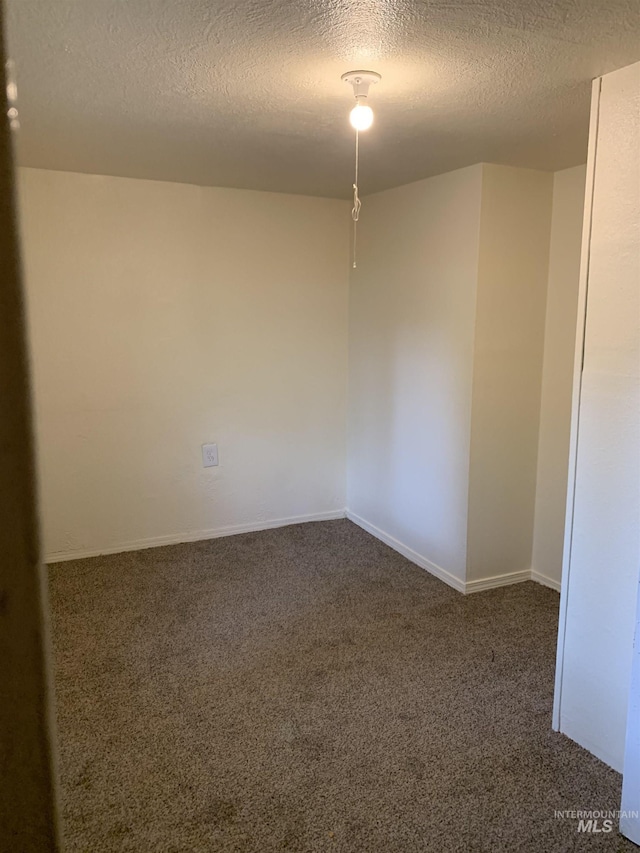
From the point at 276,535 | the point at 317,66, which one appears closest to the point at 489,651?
the point at 276,535

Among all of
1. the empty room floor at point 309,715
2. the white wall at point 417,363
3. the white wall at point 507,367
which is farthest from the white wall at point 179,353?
the white wall at point 507,367

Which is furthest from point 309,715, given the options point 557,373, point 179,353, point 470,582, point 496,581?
point 179,353

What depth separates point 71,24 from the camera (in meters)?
1.43

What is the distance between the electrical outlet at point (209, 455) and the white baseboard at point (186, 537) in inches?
15.7

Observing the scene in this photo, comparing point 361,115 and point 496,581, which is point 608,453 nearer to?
point 361,115

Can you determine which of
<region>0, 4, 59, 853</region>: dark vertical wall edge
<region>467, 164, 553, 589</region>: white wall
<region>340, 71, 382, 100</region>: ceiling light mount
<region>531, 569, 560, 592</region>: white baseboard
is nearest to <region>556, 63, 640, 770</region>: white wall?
<region>340, 71, 382, 100</region>: ceiling light mount

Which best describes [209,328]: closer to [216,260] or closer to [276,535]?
[216,260]

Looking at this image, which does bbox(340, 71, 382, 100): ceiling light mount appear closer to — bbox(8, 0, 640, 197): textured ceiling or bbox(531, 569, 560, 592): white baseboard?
bbox(8, 0, 640, 197): textured ceiling

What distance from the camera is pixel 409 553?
3441 mm

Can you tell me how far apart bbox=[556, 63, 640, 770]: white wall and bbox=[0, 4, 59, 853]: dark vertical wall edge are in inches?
67.1

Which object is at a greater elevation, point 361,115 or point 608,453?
point 361,115

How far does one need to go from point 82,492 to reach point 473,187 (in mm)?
2521

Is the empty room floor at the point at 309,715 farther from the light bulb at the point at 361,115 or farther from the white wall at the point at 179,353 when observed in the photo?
the light bulb at the point at 361,115

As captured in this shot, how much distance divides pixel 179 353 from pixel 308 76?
6.50ft
